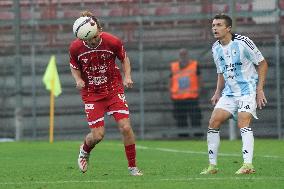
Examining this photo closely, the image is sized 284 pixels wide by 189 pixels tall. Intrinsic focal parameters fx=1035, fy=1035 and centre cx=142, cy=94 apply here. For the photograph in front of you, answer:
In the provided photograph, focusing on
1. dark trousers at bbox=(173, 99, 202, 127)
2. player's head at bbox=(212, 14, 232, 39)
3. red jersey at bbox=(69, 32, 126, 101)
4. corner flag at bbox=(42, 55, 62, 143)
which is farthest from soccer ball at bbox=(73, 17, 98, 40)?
dark trousers at bbox=(173, 99, 202, 127)

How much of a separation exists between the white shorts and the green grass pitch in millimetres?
735

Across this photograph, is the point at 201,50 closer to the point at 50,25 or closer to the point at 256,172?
the point at 50,25

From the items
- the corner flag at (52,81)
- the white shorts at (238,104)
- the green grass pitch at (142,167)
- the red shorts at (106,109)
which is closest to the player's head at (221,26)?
the white shorts at (238,104)

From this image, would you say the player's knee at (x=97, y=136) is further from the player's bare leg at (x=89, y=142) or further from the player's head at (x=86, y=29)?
the player's head at (x=86, y=29)

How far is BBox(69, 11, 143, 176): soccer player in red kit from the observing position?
39.3 ft

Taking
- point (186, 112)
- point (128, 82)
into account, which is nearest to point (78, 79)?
point (128, 82)

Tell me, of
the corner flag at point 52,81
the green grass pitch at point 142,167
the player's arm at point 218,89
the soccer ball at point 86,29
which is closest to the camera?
the green grass pitch at point 142,167

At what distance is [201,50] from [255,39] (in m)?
1.37

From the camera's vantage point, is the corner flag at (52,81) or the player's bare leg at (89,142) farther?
the corner flag at (52,81)

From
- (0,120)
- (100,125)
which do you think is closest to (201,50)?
(0,120)

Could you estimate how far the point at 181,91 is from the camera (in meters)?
24.4

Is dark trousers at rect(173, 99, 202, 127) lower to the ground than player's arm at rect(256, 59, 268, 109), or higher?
Answer: lower

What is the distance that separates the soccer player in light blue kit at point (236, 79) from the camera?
12.2 meters

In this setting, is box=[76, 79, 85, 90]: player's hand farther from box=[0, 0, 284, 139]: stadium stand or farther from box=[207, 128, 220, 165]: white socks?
box=[0, 0, 284, 139]: stadium stand
